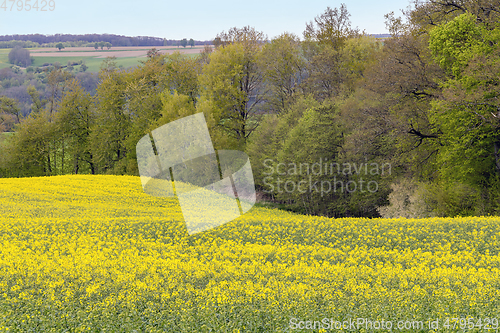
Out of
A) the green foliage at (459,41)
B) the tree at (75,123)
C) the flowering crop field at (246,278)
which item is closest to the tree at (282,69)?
the green foliage at (459,41)

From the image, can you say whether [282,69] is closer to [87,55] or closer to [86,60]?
[86,60]

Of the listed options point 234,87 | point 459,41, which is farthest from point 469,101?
point 234,87

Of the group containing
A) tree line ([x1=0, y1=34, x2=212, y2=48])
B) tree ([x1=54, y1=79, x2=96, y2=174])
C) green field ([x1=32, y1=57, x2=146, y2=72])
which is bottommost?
tree ([x1=54, y1=79, x2=96, y2=174])

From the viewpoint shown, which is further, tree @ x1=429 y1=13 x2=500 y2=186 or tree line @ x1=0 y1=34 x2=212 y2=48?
tree line @ x1=0 y1=34 x2=212 y2=48

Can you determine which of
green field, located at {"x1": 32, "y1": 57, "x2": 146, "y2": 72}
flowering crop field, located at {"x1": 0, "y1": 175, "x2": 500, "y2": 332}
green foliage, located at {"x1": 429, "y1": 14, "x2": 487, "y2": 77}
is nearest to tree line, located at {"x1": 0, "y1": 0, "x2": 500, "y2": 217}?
green foliage, located at {"x1": 429, "y1": 14, "x2": 487, "y2": 77}

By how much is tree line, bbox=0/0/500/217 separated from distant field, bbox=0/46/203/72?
97.5m

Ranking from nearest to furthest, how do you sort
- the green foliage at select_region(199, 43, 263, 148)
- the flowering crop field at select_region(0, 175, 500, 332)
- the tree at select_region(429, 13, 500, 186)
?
the flowering crop field at select_region(0, 175, 500, 332) → the tree at select_region(429, 13, 500, 186) → the green foliage at select_region(199, 43, 263, 148)

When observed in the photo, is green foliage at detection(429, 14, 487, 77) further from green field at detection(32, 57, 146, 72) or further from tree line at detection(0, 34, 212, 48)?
tree line at detection(0, 34, 212, 48)

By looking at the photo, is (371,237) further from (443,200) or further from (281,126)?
(281,126)

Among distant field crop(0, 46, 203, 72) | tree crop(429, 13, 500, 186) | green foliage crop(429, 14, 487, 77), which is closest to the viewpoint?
tree crop(429, 13, 500, 186)

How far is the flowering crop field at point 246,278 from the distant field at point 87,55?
15036 centimetres

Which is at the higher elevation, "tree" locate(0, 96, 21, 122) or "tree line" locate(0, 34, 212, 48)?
"tree line" locate(0, 34, 212, 48)

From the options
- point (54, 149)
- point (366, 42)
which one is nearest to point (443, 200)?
point (366, 42)

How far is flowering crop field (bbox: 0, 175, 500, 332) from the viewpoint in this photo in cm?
695
